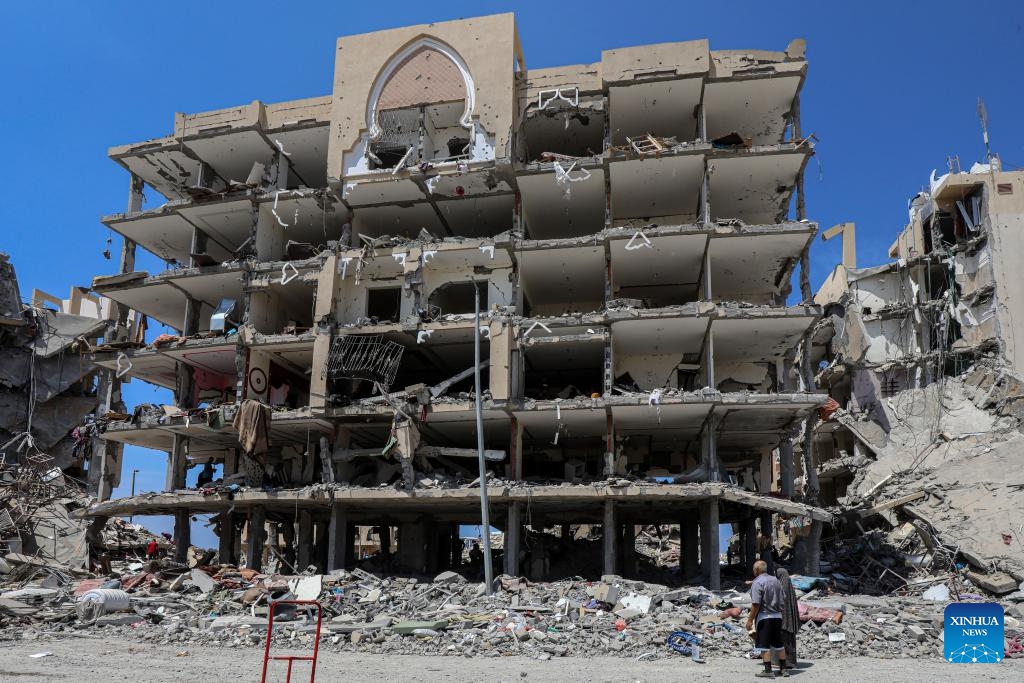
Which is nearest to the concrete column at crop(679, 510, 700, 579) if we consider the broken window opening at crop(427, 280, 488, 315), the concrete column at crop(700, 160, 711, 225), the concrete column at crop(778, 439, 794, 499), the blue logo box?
the concrete column at crop(778, 439, 794, 499)

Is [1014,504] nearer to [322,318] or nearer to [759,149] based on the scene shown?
[759,149]

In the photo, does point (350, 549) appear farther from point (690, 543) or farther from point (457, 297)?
point (690, 543)

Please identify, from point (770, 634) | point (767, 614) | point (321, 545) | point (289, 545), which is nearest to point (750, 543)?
point (321, 545)

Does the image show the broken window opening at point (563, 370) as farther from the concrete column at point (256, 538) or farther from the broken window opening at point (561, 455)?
the concrete column at point (256, 538)

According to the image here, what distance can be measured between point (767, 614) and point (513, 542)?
1404 centimetres

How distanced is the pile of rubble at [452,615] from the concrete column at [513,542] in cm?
114

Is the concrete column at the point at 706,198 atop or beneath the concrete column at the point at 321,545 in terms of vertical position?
atop

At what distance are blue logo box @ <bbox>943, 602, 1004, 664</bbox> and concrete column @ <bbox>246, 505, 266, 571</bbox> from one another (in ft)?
80.1

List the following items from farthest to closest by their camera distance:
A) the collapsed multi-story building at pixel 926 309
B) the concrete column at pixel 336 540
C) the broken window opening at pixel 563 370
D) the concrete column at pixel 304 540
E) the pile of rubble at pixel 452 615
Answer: the collapsed multi-story building at pixel 926 309
the concrete column at pixel 304 540
the broken window opening at pixel 563 370
the concrete column at pixel 336 540
the pile of rubble at pixel 452 615

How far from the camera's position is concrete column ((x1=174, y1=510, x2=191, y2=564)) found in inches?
1185

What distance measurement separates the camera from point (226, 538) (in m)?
30.9

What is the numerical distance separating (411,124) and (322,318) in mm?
8073

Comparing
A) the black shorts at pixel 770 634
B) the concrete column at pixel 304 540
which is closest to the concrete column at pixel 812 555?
the black shorts at pixel 770 634

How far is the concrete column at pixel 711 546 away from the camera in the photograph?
24.3 m
